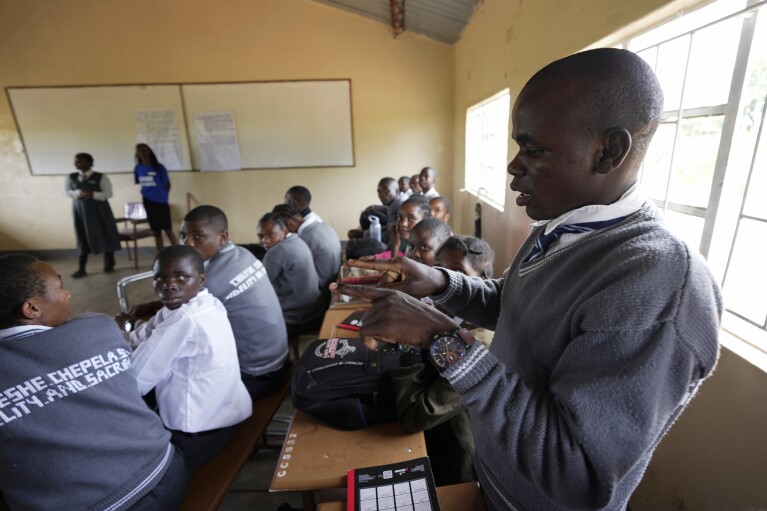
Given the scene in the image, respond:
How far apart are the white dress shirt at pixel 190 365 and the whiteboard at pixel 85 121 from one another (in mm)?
4948

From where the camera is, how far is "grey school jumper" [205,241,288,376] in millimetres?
1708

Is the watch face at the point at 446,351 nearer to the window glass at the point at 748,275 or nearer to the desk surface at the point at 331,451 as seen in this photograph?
the desk surface at the point at 331,451

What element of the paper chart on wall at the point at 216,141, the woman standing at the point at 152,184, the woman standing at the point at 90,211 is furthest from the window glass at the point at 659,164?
the woman standing at the point at 90,211

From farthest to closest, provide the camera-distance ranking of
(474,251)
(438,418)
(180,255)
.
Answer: (474,251), (180,255), (438,418)

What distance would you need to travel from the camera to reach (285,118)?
5301 millimetres

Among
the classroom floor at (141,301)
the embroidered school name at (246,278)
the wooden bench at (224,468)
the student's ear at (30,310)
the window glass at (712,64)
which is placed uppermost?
the window glass at (712,64)

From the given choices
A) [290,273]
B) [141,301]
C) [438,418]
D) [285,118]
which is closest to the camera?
[438,418]

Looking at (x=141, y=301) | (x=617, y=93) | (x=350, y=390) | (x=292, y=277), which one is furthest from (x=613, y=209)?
(x=141, y=301)

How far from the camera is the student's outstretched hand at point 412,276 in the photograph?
873 millimetres

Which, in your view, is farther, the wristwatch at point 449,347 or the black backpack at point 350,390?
the black backpack at point 350,390

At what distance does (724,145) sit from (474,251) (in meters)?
0.90

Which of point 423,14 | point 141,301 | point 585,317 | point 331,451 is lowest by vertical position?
point 141,301

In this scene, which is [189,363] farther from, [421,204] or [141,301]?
[141,301]

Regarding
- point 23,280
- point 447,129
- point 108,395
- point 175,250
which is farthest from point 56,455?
point 447,129
